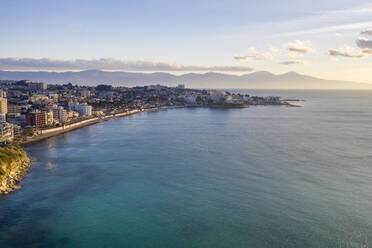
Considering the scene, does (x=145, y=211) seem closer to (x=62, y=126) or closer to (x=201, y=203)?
(x=201, y=203)

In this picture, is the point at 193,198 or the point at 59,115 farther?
the point at 59,115

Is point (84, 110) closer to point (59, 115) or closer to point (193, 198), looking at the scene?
point (59, 115)

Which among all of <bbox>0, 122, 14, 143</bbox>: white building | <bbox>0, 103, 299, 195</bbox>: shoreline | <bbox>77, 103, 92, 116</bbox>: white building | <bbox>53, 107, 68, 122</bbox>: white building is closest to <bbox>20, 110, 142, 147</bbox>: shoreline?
<bbox>0, 103, 299, 195</bbox>: shoreline

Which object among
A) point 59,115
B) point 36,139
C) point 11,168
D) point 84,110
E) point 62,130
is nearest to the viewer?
point 11,168

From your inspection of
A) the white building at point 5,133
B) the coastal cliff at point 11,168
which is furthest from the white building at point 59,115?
the coastal cliff at point 11,168

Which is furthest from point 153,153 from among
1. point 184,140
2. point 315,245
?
point 315,245

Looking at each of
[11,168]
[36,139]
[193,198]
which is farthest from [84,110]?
[193,198]

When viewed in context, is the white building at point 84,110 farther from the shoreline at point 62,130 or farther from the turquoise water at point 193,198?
the turquoise water at point 193,198
